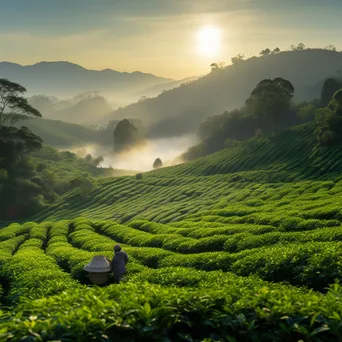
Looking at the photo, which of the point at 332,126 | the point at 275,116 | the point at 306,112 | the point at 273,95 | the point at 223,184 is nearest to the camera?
the point at 223,184

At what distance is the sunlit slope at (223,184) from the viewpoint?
67438 millimetres

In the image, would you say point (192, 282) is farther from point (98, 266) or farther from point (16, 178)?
point (16, 178)

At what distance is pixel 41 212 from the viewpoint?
112 m

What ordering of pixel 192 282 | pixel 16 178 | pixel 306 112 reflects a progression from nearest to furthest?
pixel 192 282 < pixel 16 178 < pixel 306 112

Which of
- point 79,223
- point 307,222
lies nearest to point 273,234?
point 307,222

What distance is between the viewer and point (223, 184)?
91.8 metres

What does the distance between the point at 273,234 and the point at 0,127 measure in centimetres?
10186

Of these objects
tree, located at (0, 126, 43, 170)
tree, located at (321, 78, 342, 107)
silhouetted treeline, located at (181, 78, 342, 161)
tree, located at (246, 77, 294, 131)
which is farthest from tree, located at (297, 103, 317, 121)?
tree, located at (0, 126, 43, 170)

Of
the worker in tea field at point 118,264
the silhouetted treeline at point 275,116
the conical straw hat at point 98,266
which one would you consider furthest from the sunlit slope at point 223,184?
the conical straw hat at point 98,266

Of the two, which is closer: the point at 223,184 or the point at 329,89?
the point at 223,184

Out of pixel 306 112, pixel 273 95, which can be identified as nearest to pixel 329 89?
pixel 306 112

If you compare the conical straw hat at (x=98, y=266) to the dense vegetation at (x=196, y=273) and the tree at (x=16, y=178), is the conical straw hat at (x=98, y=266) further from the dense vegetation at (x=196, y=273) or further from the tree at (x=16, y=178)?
the tree at (x=16, y=178)

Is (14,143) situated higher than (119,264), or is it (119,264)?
(14,143)

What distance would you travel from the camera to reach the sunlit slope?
67438 mm
